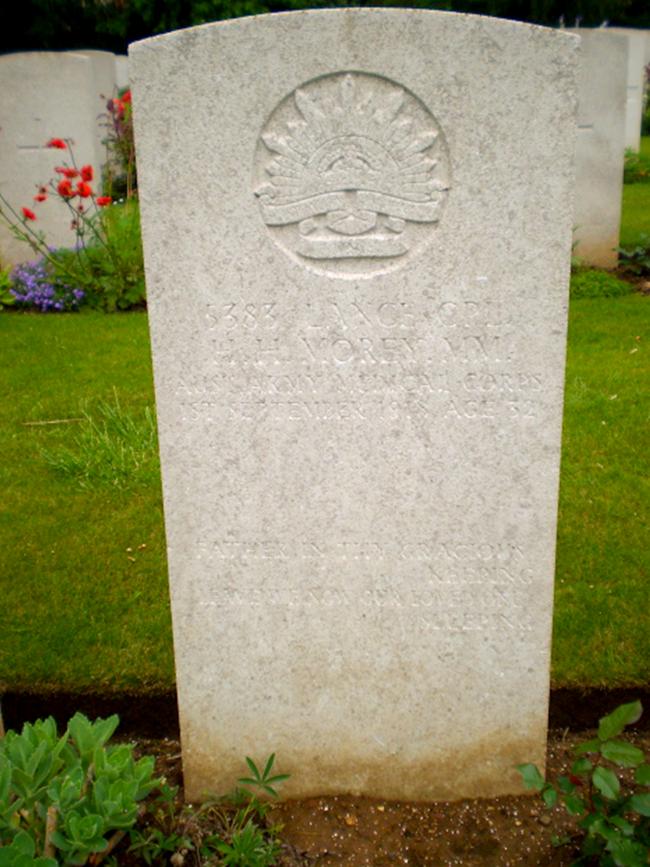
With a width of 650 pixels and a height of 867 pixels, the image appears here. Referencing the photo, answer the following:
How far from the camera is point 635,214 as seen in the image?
37.7ft

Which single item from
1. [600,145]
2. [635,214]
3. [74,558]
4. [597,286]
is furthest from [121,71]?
[74,558]

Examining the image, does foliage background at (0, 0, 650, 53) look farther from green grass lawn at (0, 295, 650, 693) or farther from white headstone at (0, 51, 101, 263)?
green grass lawn at (0, 295, 650, 693)

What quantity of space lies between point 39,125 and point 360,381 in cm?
786

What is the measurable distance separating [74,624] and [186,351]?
1.65 m

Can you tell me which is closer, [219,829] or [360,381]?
[360,381]

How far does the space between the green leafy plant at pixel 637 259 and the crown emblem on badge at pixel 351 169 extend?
682 cm

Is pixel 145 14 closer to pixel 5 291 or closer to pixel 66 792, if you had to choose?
pixel 5 291

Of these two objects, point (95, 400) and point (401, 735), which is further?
point (95, 400)

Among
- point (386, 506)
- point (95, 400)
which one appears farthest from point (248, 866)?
point (95, 400)

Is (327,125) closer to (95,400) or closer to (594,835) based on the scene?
(594,835)

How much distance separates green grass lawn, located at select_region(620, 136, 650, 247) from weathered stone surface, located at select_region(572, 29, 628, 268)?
2.00 ft

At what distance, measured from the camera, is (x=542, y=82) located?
6.90 ft

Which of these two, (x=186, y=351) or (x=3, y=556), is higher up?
(x=186, y=351)

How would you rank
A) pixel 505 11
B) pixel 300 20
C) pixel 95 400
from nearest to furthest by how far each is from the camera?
pixel 300 20 < pixel 95 400 < pixel 505 11
